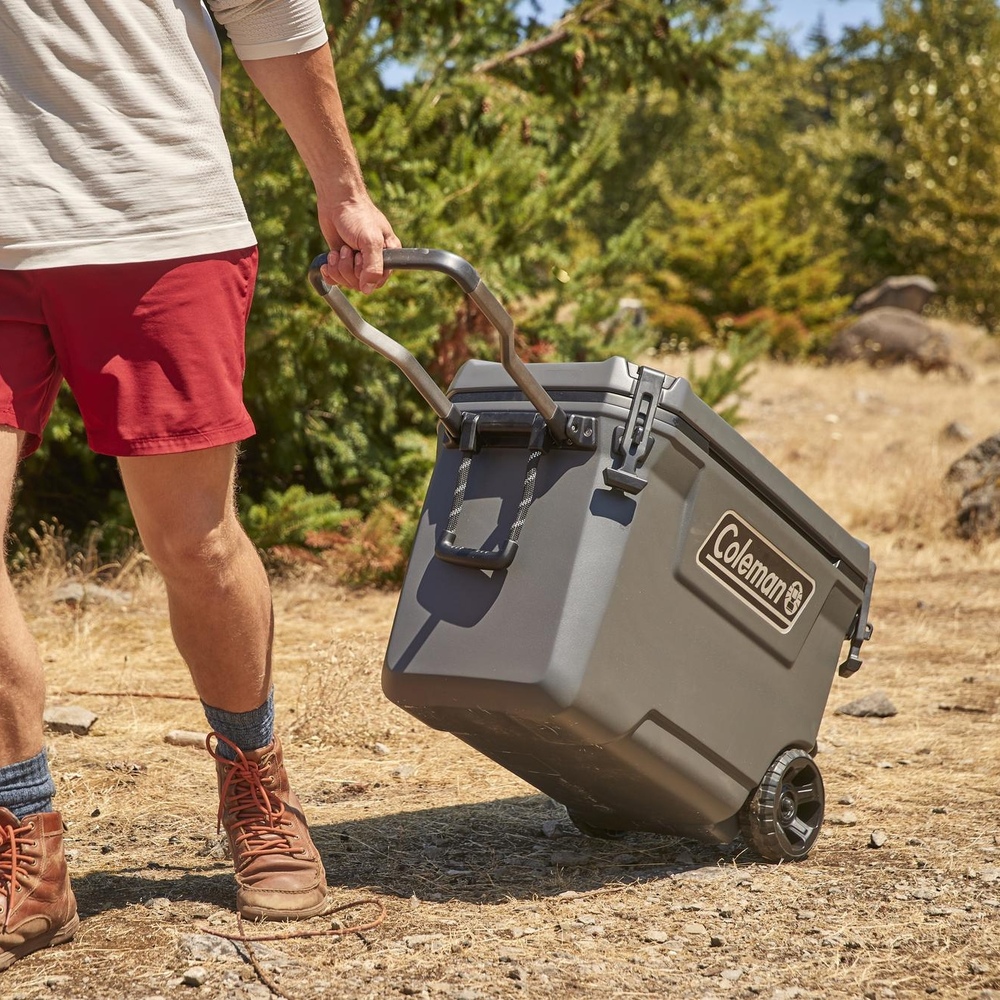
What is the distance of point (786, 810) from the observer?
2.55 m

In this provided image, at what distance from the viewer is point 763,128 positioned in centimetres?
2573

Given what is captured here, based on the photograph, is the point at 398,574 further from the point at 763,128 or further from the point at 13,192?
the point at 763,128

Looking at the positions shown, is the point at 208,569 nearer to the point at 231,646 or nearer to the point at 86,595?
the point at 231,646

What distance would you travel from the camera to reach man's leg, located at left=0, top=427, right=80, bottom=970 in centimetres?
197

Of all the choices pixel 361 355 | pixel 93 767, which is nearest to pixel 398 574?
pixel 361 355

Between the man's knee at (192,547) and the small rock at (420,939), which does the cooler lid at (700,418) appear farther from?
the small rock at (420,939)

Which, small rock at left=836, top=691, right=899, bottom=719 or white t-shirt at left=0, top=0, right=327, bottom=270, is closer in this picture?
white t-shirt at left=0, top=0, right=327, bottom=270

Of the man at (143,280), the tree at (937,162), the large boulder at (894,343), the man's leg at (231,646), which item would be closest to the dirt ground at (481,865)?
the man's leg at (231,646)

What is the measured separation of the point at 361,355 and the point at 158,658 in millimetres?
1672

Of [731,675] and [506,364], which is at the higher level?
[506,364]

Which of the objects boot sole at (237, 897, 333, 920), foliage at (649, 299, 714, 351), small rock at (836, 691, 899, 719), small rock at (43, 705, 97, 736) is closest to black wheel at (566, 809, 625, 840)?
boot sole at (237, 897, 333, 920)

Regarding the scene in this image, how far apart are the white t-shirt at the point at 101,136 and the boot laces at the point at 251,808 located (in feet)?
2.95

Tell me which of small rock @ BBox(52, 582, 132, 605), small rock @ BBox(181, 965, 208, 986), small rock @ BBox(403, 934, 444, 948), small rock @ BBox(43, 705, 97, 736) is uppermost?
small rock @ BBox(403, 934, 444, 948)

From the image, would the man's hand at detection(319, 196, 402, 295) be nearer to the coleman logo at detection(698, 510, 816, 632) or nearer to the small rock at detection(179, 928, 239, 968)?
the coleman logo at detection(698, 510, 816, 632)
